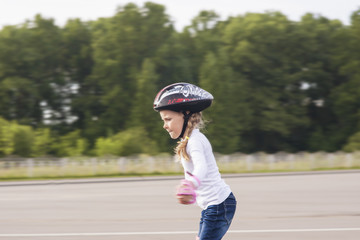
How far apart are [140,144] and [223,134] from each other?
1312 centimetres

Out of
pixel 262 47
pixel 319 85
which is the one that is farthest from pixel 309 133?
pixel 262 47

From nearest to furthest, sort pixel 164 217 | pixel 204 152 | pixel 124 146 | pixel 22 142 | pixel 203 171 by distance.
Result: pixel 203 171, pixel 204 152, pixel 164 217, pixel 22 142, pixel 124 146

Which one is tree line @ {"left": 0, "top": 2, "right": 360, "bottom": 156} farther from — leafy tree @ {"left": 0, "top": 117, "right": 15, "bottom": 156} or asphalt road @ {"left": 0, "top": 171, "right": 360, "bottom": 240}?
asphalt road @ {"left": 0, "top": 171, "right": 360, "bottom": 240}

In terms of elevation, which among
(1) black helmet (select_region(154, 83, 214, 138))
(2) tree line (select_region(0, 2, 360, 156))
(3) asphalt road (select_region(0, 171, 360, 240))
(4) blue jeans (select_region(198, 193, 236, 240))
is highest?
(2) tree line (select_region(0, 2, 360, 156))

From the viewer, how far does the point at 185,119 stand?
4.02 metres

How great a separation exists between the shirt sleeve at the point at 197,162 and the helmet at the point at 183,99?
31 cm

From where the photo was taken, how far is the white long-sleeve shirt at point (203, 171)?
379cm

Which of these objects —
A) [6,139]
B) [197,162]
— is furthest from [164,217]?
[6,139]

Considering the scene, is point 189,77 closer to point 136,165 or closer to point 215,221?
point 136,165

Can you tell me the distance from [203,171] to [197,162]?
0.08 meters

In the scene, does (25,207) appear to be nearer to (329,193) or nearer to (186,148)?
(329,193)

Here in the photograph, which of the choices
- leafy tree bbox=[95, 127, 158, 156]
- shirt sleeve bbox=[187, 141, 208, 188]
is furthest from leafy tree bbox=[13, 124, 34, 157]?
shirt sleeve bbox=[187, 141, 208, 188]

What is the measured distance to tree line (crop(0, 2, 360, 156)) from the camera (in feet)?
164

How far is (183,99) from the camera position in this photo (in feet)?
13.1
